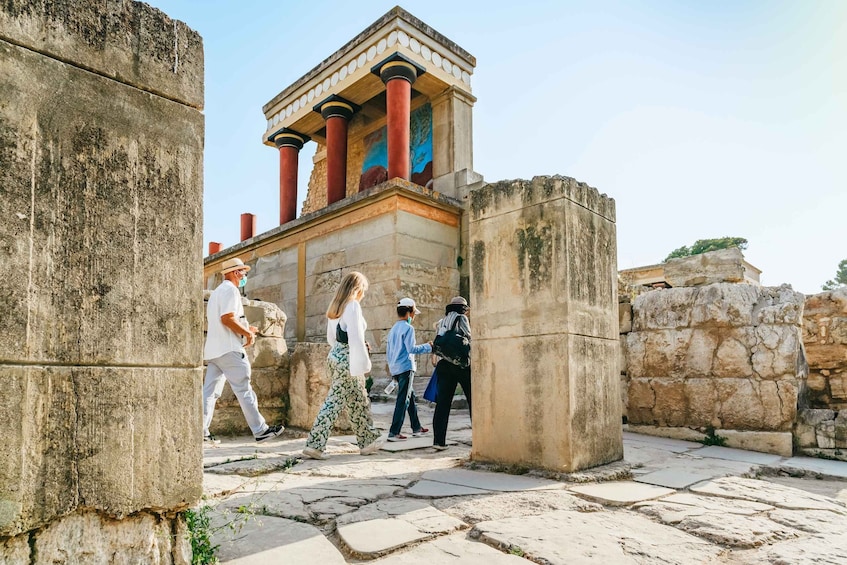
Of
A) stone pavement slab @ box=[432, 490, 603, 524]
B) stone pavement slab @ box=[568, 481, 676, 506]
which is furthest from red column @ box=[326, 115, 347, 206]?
stone pavement slab @ box=[432, 490, 603, 524]

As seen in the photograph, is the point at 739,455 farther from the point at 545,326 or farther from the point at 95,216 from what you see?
the point at 95,216

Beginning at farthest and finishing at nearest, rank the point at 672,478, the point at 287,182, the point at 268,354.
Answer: the point at 287,182
the point at 268,354
the point at 672,478

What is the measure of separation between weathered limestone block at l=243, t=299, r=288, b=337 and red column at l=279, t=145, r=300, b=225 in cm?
879

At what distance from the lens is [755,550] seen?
2.55 meters

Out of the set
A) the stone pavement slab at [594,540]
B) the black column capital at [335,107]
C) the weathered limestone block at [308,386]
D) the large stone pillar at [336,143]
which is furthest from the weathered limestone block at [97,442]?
the black column capital at [335,107]

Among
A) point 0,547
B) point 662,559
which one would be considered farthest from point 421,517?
point 0,547

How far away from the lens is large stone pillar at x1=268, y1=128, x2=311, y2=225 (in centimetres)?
1505

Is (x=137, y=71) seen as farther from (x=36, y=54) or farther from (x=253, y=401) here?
(x=253, y=401)

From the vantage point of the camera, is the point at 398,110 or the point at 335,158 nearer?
the point at 398,110

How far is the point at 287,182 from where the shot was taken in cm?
1523

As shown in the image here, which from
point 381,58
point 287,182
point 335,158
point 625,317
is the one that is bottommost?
point 625,317

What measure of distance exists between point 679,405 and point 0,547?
5.92 meters

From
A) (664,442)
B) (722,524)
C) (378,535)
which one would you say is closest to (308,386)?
(378,535)

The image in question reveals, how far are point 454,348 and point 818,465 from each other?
3228 mm
